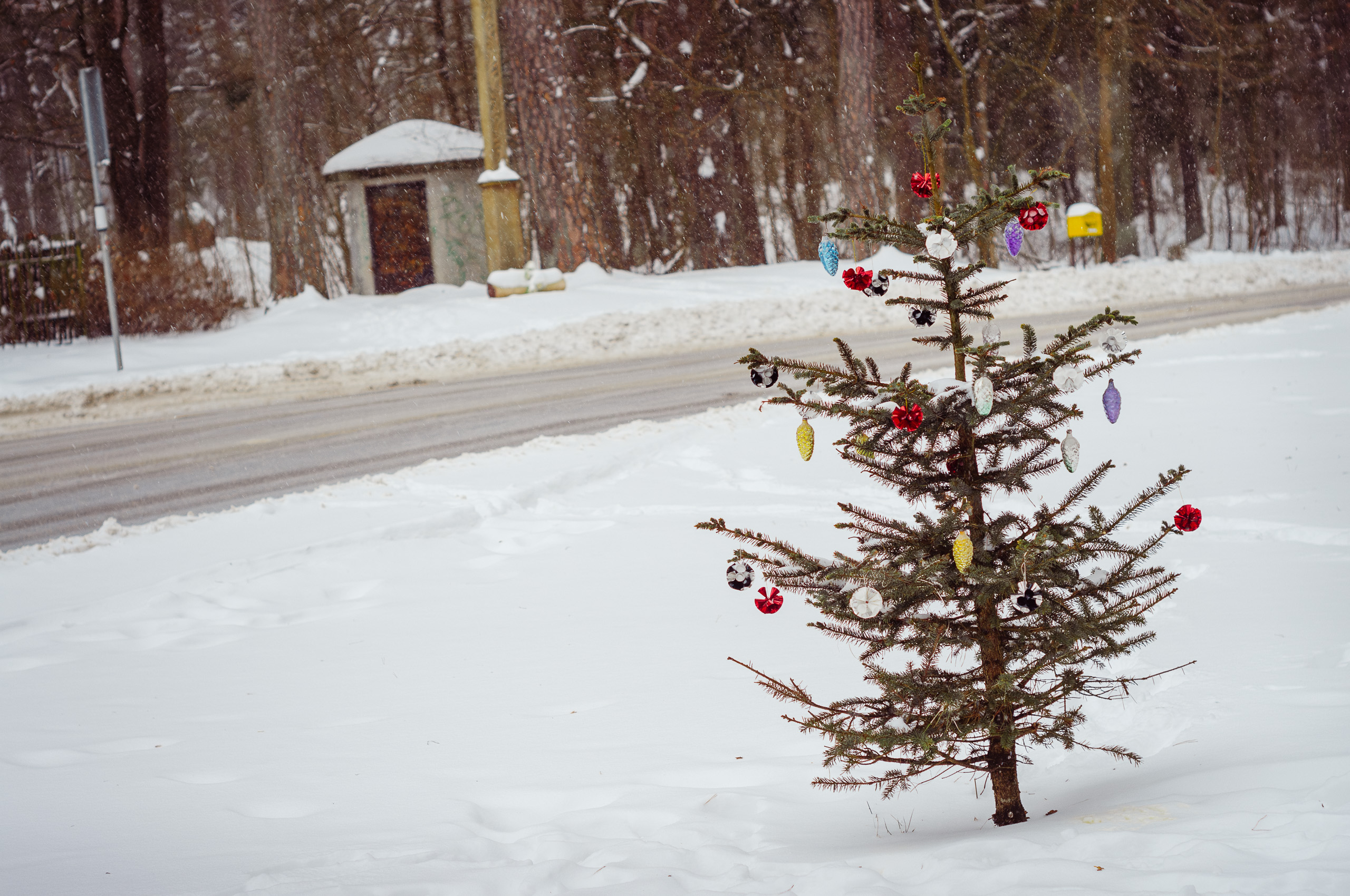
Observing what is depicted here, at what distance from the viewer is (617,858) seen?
8.82 ft

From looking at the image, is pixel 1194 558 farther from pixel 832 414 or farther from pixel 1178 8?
pixel 1178 8

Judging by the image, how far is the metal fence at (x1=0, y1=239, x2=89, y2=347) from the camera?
15.0m

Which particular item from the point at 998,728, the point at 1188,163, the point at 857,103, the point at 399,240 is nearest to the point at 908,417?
the point at 998,728

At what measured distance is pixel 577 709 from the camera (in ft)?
12.9

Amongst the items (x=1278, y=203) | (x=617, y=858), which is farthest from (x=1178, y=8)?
(x=617, y=858)

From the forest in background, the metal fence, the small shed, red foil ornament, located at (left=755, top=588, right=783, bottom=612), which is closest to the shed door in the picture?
the small shed

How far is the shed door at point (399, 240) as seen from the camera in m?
17.5

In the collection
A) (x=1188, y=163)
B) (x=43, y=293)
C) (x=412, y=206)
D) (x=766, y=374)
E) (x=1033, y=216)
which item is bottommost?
(x=766, y=374)

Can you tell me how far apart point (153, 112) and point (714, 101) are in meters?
11.3

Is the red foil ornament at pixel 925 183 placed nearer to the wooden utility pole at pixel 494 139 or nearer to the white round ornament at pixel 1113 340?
the white round ornament at pixel 1113 340

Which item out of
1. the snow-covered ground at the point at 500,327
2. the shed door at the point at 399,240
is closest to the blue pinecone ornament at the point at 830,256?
the snow-covered ground at the point at 500,327

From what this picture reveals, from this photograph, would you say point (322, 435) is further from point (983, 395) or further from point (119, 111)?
point (119, 111)

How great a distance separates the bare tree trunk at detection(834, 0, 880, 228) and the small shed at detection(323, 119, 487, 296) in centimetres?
646

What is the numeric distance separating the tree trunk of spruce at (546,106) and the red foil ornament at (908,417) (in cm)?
1567
